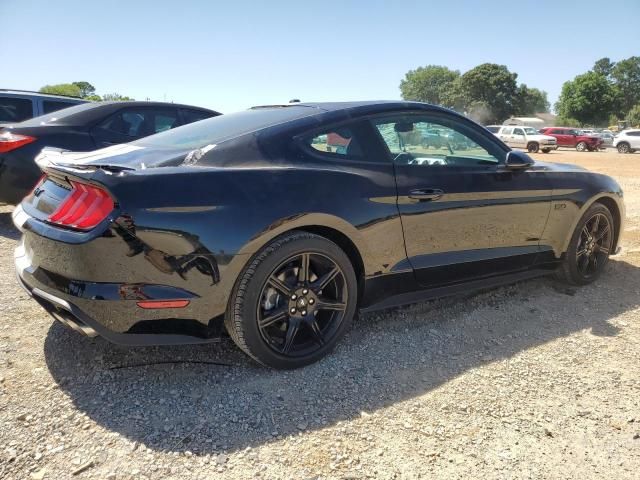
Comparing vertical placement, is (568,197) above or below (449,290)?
above

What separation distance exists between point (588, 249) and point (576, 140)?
3447cm

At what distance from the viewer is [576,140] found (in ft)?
112

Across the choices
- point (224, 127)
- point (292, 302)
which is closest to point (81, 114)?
point (224, 127)

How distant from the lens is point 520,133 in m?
30.2

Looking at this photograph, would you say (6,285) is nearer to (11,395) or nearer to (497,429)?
(11,395)

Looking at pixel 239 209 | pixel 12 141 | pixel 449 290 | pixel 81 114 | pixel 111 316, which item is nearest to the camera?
pixel 111 316

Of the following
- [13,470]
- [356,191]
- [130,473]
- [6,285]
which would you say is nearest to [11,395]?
[13,470]

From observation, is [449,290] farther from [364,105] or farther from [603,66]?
[603,66]

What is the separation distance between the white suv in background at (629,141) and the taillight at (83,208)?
35223 mm

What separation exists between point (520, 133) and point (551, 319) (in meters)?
29.5

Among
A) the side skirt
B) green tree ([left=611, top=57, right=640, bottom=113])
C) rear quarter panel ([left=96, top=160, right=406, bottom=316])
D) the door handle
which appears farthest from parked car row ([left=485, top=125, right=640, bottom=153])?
→ green tree ([left=611, top=57, right=640, bottom=113])

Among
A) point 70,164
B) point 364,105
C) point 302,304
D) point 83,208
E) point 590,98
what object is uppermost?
point 590,98

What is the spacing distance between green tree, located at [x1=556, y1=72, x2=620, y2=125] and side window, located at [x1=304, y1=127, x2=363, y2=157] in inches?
3053

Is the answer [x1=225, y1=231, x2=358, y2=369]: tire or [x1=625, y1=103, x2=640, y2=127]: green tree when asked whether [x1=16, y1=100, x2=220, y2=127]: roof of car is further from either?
[x1=625, y1=103, x2=640, y2=127]: green tree
